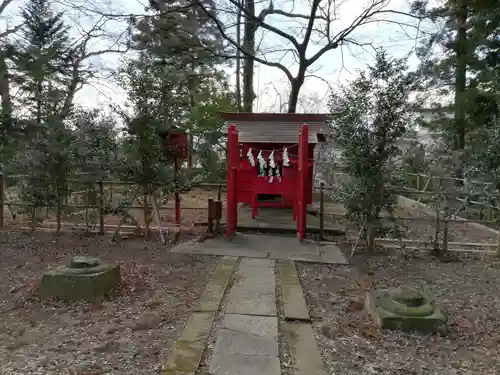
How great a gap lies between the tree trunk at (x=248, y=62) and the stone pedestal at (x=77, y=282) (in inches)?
376

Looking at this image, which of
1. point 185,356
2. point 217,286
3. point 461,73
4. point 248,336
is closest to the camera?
point 185,356

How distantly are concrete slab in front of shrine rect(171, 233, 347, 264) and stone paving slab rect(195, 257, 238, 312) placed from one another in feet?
1.56

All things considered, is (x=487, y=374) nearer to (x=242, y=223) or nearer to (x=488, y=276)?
(x=488, y=276)

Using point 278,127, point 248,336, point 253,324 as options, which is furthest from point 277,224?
point 248,336

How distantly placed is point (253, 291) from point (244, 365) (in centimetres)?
151

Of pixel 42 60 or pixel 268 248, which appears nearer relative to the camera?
pixel 268 248

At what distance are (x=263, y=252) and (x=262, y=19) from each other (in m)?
8.38

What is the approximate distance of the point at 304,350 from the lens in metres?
2.89

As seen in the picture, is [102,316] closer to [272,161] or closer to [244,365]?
[244,365]

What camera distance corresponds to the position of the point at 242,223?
736 cm

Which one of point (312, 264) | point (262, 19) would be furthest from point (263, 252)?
point (262, 19)

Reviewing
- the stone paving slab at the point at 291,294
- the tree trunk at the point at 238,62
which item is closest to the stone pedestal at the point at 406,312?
the stone paving slab at the point at 291,294

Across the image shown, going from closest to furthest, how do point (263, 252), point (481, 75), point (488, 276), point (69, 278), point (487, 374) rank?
point (487, 374), point (69, 278), point (488, 276), point (263, 252), point (481, 75)

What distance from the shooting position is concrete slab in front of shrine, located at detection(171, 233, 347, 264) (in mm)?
5582
